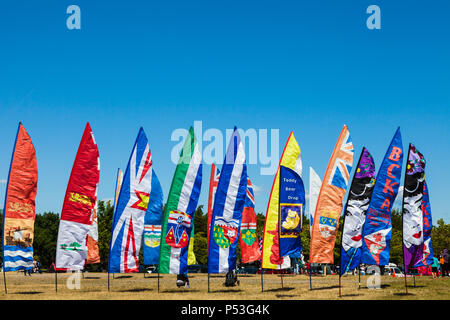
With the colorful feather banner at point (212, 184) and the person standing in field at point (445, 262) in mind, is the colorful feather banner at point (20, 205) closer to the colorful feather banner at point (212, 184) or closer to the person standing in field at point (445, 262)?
the colorful feather banner at point (212, 184)

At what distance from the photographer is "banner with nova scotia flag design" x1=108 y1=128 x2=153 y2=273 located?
27.1 metres

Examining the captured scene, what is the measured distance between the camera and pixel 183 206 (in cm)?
2641

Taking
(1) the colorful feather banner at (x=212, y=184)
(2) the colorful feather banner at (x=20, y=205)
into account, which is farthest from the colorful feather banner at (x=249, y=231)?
(2) the colorful feather banner at (x=20, y=205)

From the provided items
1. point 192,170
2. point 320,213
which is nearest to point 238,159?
point 192,170

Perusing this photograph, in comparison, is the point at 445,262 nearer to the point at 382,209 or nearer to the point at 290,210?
the point at 382,209

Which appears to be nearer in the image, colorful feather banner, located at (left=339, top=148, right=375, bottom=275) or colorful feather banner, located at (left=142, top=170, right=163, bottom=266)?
colorful feather banner, located at (left=339, top=148, right=375, bottom=275)

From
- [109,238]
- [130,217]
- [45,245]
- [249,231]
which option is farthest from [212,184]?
[45,245]

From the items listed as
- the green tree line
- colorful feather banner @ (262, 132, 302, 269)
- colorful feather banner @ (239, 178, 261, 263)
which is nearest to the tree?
the green tree line

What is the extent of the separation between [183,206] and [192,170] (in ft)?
6.63

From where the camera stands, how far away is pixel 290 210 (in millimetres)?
27266

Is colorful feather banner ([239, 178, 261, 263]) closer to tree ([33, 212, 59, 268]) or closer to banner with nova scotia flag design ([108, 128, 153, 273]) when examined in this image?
banner with nova scotia flag design ([108, 128, 153, 273])

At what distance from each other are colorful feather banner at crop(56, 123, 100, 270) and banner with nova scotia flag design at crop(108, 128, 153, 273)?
1.55 metres

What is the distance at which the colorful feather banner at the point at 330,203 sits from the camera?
27062mm
